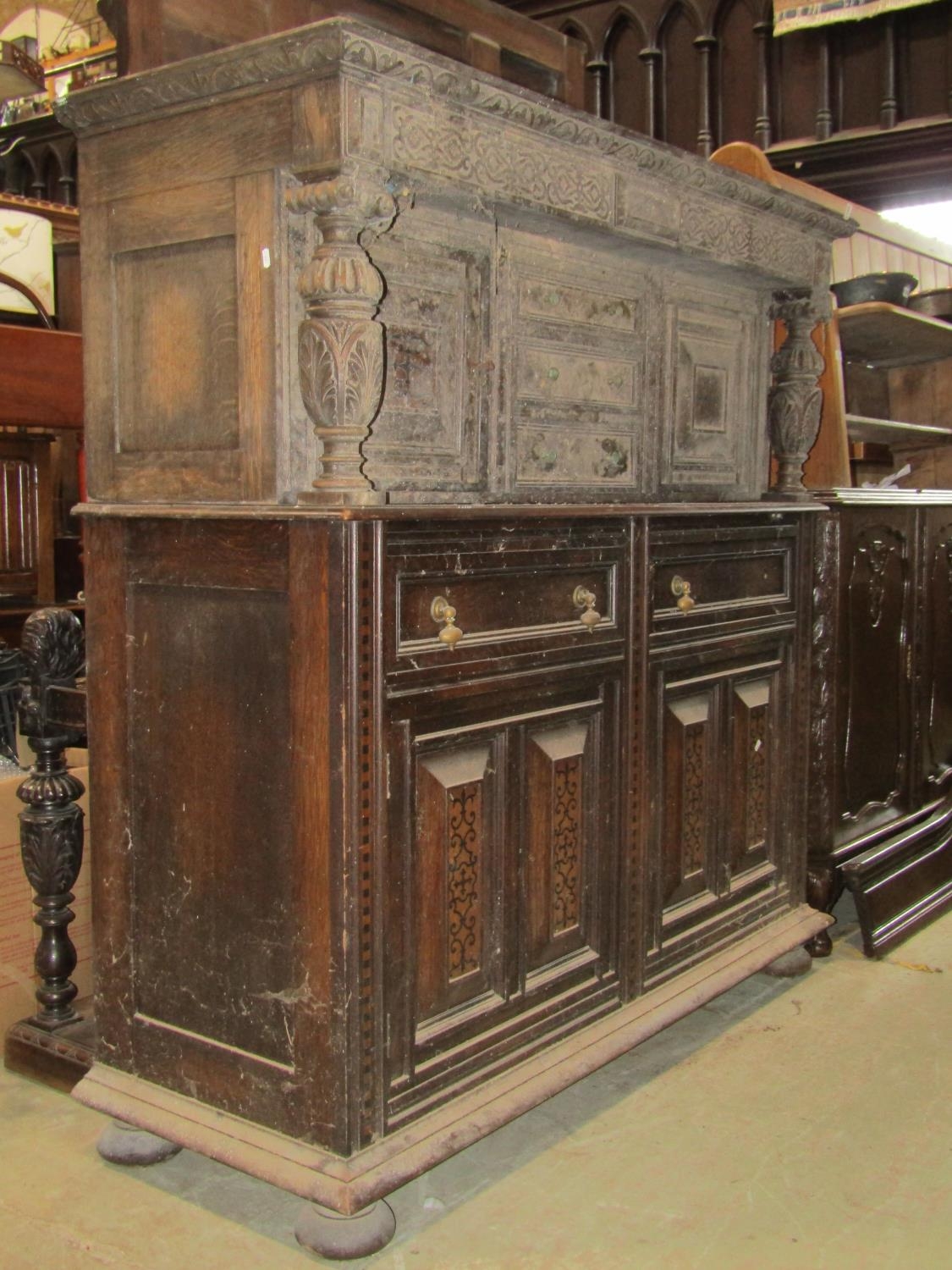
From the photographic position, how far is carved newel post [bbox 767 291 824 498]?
2.99 m

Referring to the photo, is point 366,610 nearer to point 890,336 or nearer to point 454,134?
point 454,134

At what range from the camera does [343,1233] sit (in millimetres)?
1849

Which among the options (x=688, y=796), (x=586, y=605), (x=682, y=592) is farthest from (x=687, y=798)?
(x=586, y=605)

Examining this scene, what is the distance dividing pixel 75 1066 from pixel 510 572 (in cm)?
124

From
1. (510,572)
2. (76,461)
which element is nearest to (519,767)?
(510,572)

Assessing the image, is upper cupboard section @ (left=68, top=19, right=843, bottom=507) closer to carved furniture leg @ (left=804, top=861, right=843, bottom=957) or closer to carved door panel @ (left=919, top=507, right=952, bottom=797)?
carved furniture leg @ (left=804, top=861, right=843, bottom=957)

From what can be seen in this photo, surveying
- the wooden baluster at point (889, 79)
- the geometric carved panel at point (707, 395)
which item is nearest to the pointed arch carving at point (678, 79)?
the wooden baluster at point (889, 79)

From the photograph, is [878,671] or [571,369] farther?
[878,671]

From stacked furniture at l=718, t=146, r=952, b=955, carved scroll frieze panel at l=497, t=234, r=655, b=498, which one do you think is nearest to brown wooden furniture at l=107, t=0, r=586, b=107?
carved scroll frieze panel at l=497, t=234, r=655, b=498

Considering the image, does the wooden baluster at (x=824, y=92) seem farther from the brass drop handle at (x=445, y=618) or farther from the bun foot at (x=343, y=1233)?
the bun foot at (x=343, y=1233)

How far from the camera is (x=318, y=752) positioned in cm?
182

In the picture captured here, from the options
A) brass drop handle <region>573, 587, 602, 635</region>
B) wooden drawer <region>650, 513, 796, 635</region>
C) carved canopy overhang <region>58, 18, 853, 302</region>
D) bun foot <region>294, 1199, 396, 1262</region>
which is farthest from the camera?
wooden drawer <region>650, 513, 796, 635</region>

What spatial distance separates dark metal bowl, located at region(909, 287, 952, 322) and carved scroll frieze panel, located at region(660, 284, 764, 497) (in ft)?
4.08

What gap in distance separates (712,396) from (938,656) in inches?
51.4
